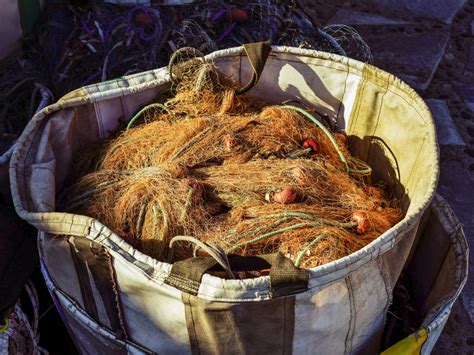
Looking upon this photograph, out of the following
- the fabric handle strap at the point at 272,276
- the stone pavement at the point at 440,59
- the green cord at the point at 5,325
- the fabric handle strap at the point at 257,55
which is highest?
the fabric handle strap at the point at 257,55

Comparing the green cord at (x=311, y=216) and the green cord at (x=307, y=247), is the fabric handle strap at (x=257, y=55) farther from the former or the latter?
the green cord at (x=307, y=247)

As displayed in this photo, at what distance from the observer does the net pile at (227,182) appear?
208 centimetres

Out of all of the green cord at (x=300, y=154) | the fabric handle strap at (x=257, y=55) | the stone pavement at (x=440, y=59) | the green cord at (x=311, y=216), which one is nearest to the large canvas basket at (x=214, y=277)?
the fabric handle strap at (x=257, y=55)

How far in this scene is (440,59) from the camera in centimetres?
482

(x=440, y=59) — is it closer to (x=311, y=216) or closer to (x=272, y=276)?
(x=311, y=216)

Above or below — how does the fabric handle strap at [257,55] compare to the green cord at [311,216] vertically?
above

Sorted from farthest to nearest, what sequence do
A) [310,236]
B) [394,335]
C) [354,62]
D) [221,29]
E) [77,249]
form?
[221,29]
[354,62]
[394,335]
[310,236]
[77,249]

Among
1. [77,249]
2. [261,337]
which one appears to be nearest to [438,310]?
[261,337]

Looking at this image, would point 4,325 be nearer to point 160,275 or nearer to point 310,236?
point 160,275

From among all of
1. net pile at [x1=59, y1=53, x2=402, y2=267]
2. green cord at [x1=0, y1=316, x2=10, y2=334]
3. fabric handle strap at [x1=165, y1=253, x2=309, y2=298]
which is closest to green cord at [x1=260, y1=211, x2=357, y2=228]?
net pile at [x1=59, y1=53, x2=402, y2=267]

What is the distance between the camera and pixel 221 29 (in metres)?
3.68

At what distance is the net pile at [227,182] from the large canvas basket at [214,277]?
0.15 metres

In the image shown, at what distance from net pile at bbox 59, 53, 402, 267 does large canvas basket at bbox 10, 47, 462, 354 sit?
0.51ft

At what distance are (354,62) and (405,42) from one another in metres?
2.69
